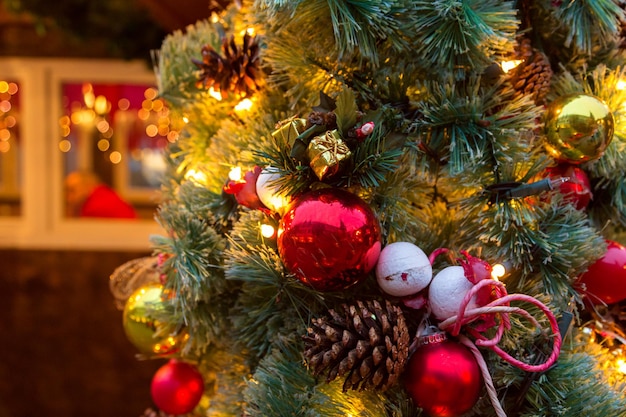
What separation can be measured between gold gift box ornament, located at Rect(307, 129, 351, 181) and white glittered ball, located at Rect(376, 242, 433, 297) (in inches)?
3.6

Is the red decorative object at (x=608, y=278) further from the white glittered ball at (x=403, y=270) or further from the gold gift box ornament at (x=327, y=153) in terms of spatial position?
the gold gift box ornament at (x=327, y=153)

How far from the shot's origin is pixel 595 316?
23.9 inches

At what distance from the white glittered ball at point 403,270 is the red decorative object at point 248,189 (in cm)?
14

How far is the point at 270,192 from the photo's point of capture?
1.64 ft

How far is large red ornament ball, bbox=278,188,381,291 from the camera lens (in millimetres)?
443

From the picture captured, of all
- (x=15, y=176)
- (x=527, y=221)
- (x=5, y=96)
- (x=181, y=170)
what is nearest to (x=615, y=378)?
(x=527, y=221)

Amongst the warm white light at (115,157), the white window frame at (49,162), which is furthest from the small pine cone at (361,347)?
the warm white light at (115,157)

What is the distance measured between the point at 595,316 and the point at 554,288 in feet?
0.41

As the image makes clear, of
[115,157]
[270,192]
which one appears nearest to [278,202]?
[270,192]

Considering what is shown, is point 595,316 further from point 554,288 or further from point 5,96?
point 5,96

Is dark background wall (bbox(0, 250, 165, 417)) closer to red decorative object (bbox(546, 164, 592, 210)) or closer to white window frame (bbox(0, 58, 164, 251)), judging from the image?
white window frame (bbox(0, 58, 164, 251))

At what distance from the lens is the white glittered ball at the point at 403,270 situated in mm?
470

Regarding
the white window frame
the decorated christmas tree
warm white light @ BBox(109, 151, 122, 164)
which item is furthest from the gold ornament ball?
warm white light @ BBox(109, 151, 122, 164)

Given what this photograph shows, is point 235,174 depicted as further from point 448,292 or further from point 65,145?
point 65,145
